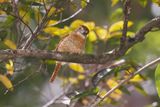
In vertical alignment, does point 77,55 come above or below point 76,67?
above

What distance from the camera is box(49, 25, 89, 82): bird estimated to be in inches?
77.7

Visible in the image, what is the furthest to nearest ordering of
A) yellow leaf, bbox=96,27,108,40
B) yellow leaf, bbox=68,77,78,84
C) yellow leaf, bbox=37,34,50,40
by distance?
yellow leaf, bbox=68,77,78,84
yellow leaf, bbox=96,27,108,40
yellow leaf, bbox=37,34,50,40

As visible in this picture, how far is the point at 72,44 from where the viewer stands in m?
2.02

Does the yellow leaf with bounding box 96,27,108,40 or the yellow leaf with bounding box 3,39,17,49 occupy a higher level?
the yellow leaf with bounding box 3,39,17,49

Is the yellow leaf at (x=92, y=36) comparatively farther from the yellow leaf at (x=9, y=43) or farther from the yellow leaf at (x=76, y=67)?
the yellow leaf at (x=9, y=43)

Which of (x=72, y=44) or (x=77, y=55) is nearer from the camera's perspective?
(x=77, y=55)

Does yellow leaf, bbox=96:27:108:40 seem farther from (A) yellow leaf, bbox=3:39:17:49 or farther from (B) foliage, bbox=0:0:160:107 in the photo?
(A) yellow leaf, bbox=3:39:17:49

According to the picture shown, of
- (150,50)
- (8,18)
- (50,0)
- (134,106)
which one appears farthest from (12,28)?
(134,106)

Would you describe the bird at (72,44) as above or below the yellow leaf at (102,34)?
above

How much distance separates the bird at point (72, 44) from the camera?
1974 mm

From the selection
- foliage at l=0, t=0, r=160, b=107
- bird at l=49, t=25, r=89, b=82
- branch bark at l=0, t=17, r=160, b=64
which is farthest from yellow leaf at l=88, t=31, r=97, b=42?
branch bark at l=0, t=17, r=160, b=64

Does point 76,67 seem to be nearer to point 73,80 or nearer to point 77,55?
point 73,80

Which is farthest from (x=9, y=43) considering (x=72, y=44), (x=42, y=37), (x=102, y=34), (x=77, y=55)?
(x=77, y=55)

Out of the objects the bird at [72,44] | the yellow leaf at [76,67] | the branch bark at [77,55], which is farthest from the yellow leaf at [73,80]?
the branch bark at [77,55]
